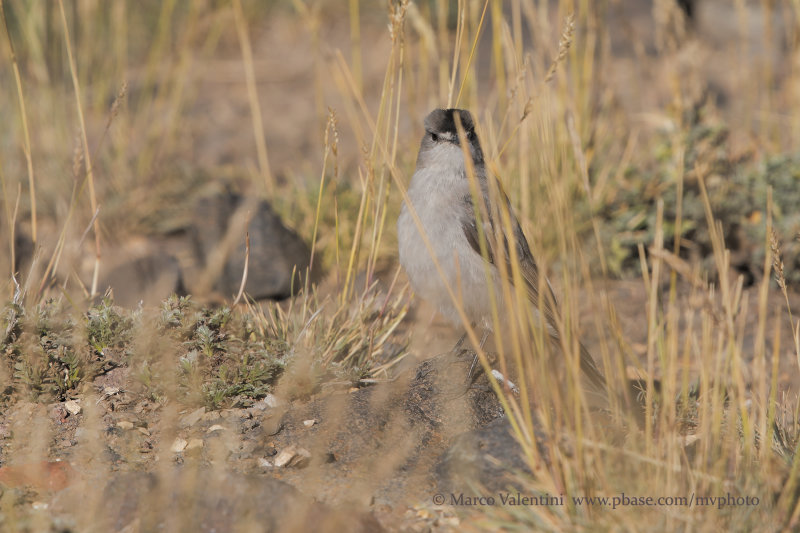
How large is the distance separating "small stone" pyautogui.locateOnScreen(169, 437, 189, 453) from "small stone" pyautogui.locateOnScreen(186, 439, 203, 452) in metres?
0.01

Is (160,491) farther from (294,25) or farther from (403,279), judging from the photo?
(294,25)

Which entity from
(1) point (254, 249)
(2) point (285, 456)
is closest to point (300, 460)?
(2) point (285, 456)

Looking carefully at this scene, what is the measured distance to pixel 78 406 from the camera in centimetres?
311

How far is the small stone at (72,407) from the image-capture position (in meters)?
3.08

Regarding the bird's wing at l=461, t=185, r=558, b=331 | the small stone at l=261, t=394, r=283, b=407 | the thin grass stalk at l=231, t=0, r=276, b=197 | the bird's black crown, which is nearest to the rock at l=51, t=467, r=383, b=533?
the small stone at l=261, t=394, r=283, b=407

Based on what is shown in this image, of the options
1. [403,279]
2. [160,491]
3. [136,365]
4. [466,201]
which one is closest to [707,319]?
[466,201]

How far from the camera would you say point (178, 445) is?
9.71 ft

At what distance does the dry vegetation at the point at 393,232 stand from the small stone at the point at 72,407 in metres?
0.02

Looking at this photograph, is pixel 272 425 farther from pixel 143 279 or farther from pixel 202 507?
pixel 143 279

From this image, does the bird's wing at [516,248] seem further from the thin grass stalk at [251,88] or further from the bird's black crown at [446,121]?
the thin grass stalk at [251,88]

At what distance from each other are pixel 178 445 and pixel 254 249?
198 centimetres

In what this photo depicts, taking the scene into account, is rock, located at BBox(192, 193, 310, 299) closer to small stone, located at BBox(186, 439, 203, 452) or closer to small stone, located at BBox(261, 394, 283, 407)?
small stone, located at BBox(261, 394, 283, 407)

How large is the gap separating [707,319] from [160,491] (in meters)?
1.76

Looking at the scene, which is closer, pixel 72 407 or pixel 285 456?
pixel 285 456
